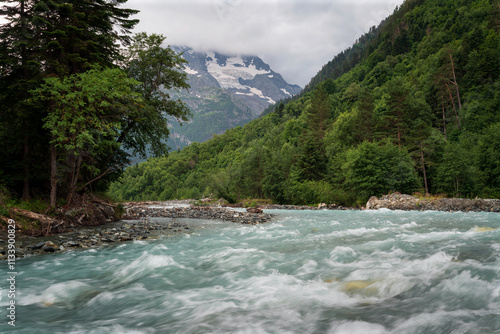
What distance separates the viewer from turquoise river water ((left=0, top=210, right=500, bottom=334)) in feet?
13.9

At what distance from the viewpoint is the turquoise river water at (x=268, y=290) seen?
4227 millimetres

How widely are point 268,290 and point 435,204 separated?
33.2 m

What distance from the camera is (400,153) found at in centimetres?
4534

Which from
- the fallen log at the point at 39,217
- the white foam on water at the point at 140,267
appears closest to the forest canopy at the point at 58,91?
the fallen log at the point at 39,217

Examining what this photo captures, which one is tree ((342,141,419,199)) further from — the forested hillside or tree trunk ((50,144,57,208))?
tree trunk ((50,144,57,208))

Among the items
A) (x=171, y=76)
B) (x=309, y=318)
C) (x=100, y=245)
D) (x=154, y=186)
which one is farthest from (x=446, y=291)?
(x=154, y=186)

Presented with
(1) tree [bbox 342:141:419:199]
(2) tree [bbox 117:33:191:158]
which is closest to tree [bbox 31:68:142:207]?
(2) tree [bbox 117:33:191:158]

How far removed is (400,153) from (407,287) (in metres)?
45.6

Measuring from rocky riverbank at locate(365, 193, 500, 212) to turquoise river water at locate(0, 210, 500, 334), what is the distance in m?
23.3

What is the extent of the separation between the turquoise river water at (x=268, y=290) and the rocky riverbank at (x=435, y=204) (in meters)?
23.3

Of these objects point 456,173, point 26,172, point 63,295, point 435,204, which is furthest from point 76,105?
point 456,173

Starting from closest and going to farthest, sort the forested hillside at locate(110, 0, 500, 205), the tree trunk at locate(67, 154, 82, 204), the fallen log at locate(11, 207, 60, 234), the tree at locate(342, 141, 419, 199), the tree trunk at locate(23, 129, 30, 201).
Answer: the fallen log at locate(11, 207, 60, 234)
the tree trunk at locate(23, 129, 30, 201)
the tree trunk at locate(67, 154, 82, 204)
the forested hillside at locate(110, 0, 500, 205)
the tree at locate(342, 141, 419, 199)

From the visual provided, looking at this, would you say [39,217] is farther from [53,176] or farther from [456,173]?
[456,173]

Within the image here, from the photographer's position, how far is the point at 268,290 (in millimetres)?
5824
